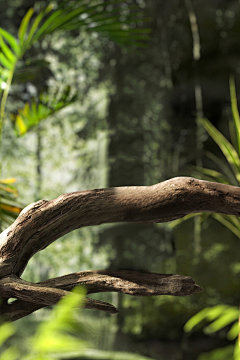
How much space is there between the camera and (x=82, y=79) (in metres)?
2.12

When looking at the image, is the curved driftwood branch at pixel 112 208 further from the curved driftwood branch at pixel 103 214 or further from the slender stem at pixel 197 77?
the slender stem at pixel 197 77

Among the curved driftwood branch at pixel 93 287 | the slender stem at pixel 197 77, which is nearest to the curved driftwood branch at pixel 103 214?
the curved driftwood branch at pixel 93 287

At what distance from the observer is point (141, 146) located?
6.64 ft

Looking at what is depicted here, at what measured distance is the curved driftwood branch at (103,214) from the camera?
57 cm

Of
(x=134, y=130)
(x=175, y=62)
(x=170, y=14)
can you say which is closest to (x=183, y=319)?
(x=134, y=130)

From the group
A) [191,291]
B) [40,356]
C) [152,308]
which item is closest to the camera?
[40,356]

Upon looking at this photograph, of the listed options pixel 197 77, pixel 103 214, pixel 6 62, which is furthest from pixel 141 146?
pixel 103 214

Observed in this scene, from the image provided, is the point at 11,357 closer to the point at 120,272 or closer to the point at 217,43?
the point at 120,272

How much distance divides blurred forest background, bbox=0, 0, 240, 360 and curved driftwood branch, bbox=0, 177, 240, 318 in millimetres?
1300

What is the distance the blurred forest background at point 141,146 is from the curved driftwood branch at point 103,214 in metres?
1.30

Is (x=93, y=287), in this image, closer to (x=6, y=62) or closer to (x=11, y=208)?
(x=11, y=208)

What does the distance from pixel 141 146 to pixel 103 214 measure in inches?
57.6

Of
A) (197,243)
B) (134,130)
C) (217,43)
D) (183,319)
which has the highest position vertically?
(217,43)

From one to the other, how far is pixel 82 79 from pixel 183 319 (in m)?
1.76
